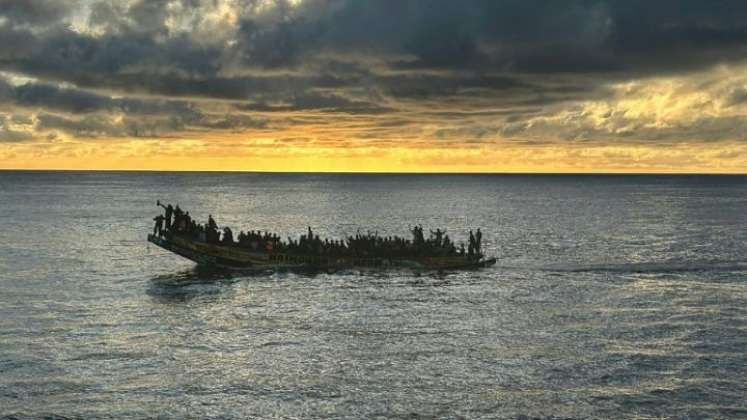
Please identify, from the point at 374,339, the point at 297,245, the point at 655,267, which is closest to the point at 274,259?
the point at 297,245

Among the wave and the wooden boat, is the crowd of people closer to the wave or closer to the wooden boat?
the wooden boat

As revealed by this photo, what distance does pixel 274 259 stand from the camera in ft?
183

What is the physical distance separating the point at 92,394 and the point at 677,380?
21.1 meters

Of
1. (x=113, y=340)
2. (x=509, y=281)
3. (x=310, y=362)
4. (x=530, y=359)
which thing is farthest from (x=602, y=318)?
(x=113, y=340)

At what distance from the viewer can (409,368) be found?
97.2 feet

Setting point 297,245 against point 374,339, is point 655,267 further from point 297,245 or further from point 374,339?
point 374,339

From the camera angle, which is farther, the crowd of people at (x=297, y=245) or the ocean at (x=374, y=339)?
the crowd of people at (x=297, y=245)

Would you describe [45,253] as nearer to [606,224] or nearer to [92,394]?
[92,394]

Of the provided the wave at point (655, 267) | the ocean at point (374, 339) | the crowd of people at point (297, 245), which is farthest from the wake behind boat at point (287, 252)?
the wave at point (655, 267)

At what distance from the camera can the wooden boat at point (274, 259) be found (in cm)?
5503

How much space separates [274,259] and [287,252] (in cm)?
111

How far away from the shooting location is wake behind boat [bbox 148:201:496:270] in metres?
55.2

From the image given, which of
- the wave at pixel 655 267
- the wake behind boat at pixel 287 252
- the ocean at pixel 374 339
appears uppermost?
the wake behind boat at pixel 287 252

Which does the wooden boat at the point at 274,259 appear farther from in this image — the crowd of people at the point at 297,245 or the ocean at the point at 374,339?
the ocean at the point at 374,339
